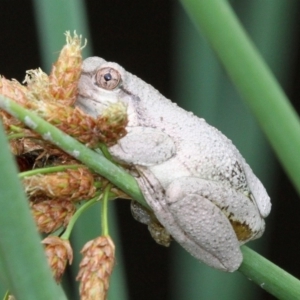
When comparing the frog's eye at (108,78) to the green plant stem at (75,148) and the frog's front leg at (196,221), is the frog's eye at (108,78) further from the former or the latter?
the green plant stem at (75,148)

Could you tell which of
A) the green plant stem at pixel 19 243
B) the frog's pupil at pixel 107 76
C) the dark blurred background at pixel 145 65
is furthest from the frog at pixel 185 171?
the dark blurred background at pixel 145 65

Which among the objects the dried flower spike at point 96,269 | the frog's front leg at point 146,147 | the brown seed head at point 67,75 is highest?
the brown seed head at point 67,75

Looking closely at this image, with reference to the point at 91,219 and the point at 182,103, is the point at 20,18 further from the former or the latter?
the point at 91,219

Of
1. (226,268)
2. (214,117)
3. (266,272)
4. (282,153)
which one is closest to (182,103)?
(214,117)

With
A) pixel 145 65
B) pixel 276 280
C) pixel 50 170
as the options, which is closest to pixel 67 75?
pixel 50 170

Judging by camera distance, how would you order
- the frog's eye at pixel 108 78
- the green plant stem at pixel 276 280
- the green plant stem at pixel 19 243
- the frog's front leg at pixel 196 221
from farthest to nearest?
the frog's eye at pixel 108 78 → the frog's front leg at pixel 196 221 → the green plant stem at pixel 276 280 → the green plant stem at pixel 19 243

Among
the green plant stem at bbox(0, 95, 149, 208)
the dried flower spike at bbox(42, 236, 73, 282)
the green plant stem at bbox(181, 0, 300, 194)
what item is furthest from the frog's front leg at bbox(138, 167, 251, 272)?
the green plant stem at bbox(181, 0, 300, 194)

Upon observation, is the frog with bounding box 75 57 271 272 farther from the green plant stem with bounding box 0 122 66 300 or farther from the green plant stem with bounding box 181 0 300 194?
the green plant stem with bounding box 0 122 66 300
